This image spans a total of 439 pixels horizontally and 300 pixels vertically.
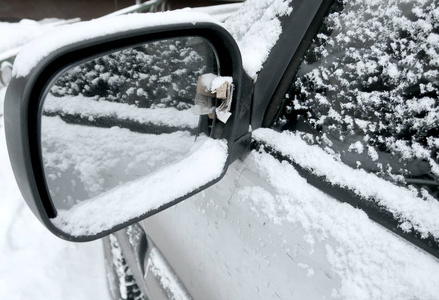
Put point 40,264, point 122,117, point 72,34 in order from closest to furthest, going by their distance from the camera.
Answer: point 72,34, point 122,117, point 40,264

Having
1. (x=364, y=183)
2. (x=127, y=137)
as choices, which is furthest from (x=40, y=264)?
(x=364, y=183)

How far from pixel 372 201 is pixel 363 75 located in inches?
14.3

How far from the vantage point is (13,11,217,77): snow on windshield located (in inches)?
29.7

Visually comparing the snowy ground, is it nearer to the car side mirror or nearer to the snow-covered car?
the snow-covered car

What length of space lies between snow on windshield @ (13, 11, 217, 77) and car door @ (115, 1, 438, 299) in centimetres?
52

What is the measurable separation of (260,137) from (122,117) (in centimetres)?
47

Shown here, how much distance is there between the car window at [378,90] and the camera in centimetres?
96

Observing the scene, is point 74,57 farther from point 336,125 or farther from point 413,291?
point 413,291

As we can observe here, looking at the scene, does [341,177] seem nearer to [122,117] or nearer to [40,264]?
[122,117]

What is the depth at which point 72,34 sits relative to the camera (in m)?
0.78

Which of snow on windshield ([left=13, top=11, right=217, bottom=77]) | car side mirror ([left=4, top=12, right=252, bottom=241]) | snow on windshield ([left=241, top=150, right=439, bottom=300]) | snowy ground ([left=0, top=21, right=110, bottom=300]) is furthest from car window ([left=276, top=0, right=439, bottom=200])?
snowy ground ([left=0, top=21, right=110, bottom=300])

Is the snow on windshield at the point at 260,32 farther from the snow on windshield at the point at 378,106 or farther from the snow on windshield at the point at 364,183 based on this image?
the snow on windshield at the point at 364,183

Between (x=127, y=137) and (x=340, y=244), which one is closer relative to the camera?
(x=340, y=244)

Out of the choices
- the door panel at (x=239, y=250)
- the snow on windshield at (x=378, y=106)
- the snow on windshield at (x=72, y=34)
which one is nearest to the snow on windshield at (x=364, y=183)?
the snow on windshield at (x=378, y=106)
